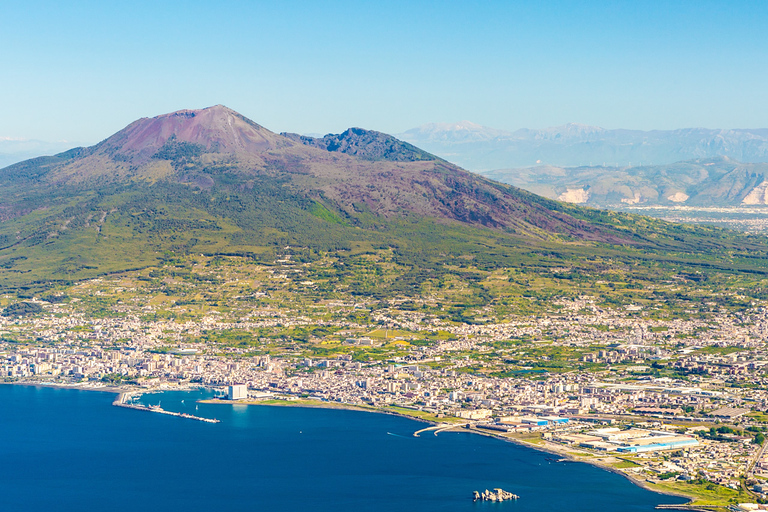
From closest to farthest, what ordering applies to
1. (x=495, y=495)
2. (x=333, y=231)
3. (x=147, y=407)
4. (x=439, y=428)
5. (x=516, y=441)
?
(x=495, y=495) < (x=516, y=441) < (x=439, y=428) < (x=147, y=407) < (x=333, y=231)

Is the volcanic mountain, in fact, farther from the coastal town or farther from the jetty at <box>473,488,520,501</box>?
the jetty at <box>473,488,520,501</box>

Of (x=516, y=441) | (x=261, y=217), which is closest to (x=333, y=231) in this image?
(x=261, y=217)

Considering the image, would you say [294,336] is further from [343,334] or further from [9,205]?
[9,205]

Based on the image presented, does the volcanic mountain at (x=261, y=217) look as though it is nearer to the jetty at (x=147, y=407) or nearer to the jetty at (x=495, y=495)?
the jetty at (x=147, y=407)

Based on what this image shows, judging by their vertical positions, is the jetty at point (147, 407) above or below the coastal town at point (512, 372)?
below

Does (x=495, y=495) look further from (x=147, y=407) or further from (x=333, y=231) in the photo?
(x=333, y=231)

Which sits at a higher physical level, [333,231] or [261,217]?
[261,217]

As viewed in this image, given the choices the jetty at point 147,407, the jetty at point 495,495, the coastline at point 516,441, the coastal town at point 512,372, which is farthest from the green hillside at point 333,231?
the jetty at point 495,495
